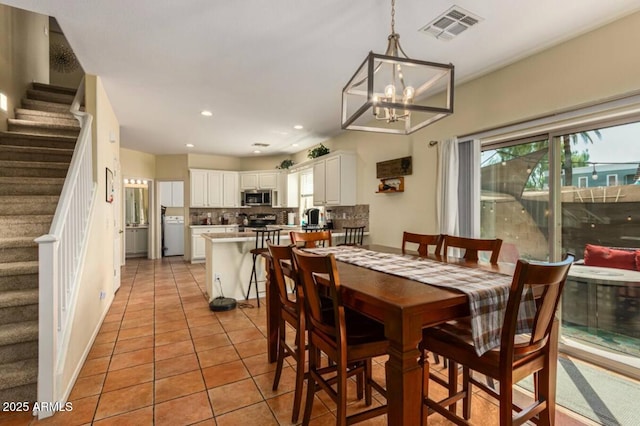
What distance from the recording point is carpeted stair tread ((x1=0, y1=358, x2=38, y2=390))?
2.00 m

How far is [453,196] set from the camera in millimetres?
3449

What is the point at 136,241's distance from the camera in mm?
7840

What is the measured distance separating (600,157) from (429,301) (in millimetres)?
2509

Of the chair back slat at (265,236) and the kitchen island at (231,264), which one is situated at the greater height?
the chair back slat at (265,236)

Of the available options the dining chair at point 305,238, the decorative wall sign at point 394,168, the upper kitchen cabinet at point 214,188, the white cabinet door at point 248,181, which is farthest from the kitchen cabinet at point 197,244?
the dining chair at point 305,238

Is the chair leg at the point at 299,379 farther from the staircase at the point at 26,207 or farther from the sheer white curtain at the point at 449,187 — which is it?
the sheer white curtain at the point at 449,187

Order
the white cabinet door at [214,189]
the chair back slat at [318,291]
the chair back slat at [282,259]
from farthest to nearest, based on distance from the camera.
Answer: the white cabinet door at [214,189]
the chair back slat at [282,259]
the chair back slat at [318,291]

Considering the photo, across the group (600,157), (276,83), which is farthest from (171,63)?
(600,157)

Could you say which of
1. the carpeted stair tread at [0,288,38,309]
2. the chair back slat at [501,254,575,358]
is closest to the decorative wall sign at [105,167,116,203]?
the carpeted stair tread at [0,288,38,309]

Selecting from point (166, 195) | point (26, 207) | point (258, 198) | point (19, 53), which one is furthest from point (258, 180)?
point (26, 207)

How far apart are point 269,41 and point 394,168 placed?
7.87 feet

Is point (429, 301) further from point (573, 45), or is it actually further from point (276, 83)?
point (276, 83)

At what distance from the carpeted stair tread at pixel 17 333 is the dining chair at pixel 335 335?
196 cm

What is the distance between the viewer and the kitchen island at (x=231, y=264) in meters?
4.19
